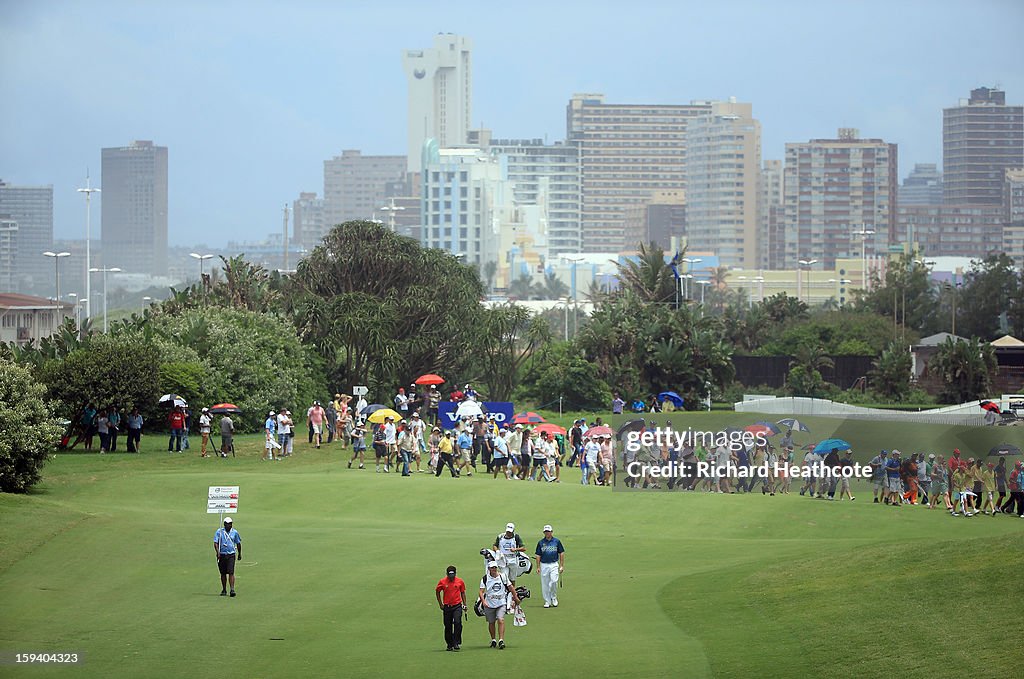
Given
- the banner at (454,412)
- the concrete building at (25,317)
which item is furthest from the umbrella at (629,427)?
the concrete building at (25,317)

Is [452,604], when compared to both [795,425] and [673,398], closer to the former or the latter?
[795,425]

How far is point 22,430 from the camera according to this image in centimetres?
3444

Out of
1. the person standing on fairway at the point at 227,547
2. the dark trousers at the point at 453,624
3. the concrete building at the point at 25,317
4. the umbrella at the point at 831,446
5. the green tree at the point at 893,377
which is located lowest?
the dark trousers at the point at 453,624

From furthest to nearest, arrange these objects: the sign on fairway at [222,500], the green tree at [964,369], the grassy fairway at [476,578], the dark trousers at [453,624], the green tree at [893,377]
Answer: the green tree at [893,377]
the green tree at [964,369]
the sign on fairway at [222,500]
the dark trousers at [453,624]
the grassy fairway at [476,578]

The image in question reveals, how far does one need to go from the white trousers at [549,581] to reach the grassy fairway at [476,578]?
44 centimetres

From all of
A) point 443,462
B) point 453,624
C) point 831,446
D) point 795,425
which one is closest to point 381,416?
point 443,462

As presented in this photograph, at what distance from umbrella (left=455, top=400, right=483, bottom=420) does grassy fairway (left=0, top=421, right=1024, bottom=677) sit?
8.38 m

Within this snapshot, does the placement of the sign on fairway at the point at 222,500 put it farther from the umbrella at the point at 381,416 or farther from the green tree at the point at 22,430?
the umbrella at the point at 381,416

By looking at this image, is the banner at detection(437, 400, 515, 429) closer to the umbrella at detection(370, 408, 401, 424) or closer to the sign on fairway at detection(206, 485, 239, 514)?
the umbrella at detection(370, 408, 401, 424)

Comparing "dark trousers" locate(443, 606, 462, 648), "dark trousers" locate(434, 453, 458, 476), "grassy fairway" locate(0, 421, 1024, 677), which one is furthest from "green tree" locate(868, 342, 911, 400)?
"dark trousers" locate(443, 606, 462, 648)

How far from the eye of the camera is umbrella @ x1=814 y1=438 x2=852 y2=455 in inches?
1457

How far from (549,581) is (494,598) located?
2754mm

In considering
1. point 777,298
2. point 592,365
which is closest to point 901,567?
A: point 592,365

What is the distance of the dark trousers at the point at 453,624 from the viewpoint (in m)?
21.6
